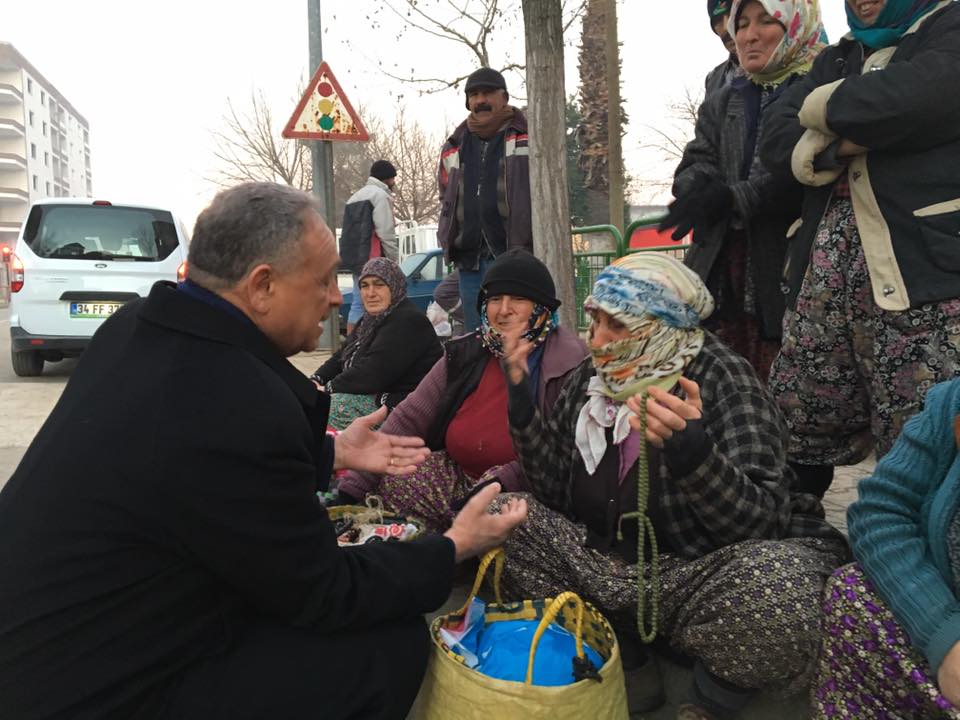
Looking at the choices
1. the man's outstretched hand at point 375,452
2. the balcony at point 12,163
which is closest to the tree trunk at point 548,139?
the man's outstretched hand at point 375,452

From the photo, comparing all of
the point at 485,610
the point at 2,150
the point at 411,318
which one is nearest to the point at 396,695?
the point at 485,610

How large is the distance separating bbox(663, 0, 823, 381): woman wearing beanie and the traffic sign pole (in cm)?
564

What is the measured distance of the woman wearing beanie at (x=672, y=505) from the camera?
6.17 ft

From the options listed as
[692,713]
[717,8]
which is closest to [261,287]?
[692,713]

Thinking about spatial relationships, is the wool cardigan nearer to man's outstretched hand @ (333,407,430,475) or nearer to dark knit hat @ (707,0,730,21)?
man's outstretched hand @ (333,407,430,475)

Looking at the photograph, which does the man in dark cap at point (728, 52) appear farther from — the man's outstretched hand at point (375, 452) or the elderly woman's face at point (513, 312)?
the man's outstretched hand at point (375, 452)

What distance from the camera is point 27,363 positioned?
341 inches

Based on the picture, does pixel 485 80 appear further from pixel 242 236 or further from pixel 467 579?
pixel 242 236

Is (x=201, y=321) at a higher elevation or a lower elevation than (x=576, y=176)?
lower

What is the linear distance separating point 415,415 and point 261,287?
1607 millimetres

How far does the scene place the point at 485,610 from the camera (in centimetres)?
202

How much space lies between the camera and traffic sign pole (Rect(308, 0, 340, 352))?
28.3 ft

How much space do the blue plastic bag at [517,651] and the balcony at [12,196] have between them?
76.4 meters

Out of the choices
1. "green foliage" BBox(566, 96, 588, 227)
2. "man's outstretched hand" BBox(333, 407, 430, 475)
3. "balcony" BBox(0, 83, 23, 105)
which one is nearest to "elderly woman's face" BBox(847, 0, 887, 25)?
"man's outstretched hand" BBox(333, 407, 430, 475)
